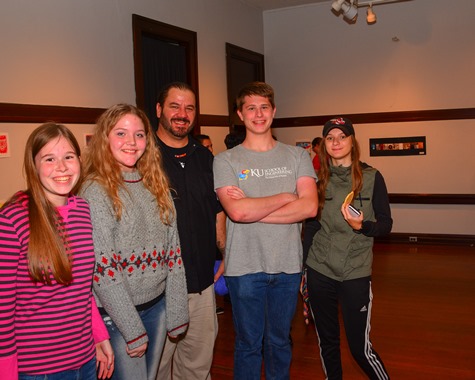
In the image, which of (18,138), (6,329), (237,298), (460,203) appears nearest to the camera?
(6,329)

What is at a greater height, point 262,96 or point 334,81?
point 334,81

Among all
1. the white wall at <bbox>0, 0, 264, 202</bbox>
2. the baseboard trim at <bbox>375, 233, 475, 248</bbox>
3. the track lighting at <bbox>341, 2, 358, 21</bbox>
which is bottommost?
the baseboard trim at <bbox>375, 233, 475, 248</bbox>

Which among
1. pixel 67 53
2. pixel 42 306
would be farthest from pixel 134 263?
pixel 67 53

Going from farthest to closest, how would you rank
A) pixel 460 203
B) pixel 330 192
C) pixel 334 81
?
1. pixel 334 81
2. pixel 460 203
3. pixel 330 192

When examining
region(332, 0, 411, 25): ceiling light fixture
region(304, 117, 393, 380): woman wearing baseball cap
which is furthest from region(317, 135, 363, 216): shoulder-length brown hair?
region(332, 0, 411, 25): ceiling light fixture

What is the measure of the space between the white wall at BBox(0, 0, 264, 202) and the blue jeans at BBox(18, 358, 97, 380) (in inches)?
110

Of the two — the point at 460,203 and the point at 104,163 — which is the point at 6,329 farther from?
the point at 460,203

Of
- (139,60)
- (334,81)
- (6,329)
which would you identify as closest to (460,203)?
(334,81)

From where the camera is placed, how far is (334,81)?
8.99 meters

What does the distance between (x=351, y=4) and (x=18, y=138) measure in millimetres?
5520

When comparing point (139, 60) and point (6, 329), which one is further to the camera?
point (139, 60)

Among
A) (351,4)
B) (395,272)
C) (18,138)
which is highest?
(351,4)

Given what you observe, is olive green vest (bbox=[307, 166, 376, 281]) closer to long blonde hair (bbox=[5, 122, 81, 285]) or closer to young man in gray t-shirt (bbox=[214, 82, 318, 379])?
young man in gray t-shirt (bbox=[214, 82, 318, 379])

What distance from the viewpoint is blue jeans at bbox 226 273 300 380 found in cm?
270
